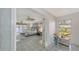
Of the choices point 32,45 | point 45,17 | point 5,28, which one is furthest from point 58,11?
point 5,28

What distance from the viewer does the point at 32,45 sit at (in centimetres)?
133

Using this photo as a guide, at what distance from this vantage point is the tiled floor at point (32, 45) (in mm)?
1312

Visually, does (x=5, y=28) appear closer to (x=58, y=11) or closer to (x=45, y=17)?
(x=45, y=17)

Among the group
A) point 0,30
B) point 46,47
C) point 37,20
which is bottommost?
point 46,47

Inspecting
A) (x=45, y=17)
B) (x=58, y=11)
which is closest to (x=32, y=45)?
(x=45, y=17)

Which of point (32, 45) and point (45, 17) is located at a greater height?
point (45, 17)

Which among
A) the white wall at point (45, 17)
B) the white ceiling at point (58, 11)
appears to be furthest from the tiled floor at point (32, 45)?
the white ceiling at point (58, 11)

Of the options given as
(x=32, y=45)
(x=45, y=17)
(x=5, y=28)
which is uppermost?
(x=45, y=17)

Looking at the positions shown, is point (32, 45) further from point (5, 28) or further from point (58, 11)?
point (58, 11)
